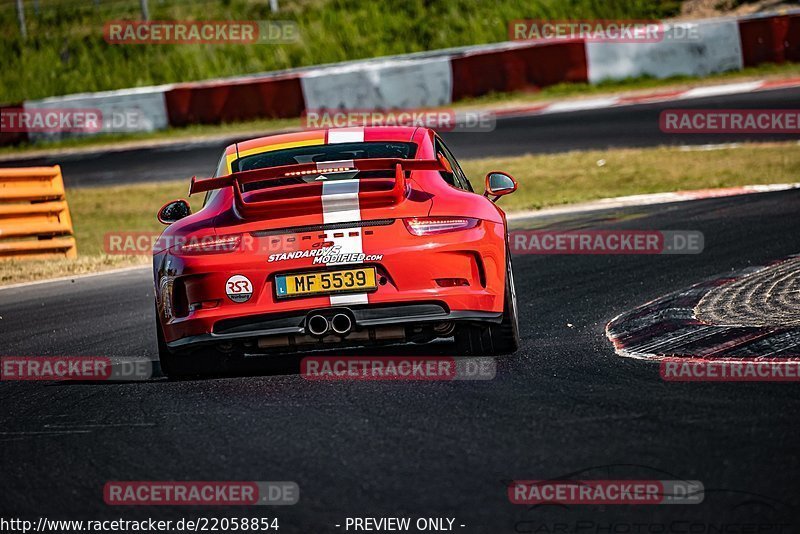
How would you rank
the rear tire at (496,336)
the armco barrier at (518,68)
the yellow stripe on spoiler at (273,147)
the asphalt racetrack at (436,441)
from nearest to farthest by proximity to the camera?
the asphalt racetrack at (436,441)
the rear tire at (496,336)
the yellow stripe on spoiler at (273,147)
the armco barrier at (518,68)

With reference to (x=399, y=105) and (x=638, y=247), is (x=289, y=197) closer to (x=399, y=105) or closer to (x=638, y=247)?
(x=638, y=247)

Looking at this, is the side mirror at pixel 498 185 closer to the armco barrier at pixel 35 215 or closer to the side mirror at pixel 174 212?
the side mirror at pixel 174 212

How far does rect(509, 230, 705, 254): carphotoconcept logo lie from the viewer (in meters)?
10.5

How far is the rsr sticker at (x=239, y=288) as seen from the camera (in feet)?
19.7

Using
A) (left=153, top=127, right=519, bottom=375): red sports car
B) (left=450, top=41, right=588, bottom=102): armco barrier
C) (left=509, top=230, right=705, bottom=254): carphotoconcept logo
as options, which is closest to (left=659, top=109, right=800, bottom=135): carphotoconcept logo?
(left=450, top=41, right=588, bottom=102): armco barrier

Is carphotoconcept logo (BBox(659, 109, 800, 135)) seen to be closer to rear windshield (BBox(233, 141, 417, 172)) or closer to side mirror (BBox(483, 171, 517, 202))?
side mirror (BBox(483, 171, 517, 202))

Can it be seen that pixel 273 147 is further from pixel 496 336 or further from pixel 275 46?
pixel 275 46

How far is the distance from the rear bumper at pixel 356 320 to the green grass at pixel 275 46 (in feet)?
86.7

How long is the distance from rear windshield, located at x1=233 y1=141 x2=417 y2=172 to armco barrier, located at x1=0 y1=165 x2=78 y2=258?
7.55 metres

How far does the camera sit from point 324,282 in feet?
19.6

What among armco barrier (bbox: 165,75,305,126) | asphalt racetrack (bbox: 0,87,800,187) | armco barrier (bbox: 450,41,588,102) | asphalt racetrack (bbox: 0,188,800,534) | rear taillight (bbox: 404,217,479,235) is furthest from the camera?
armco barrier (bbox: 165,75,305,126)

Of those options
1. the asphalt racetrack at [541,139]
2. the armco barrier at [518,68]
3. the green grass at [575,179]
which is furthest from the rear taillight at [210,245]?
the armco barrier at [518,68]

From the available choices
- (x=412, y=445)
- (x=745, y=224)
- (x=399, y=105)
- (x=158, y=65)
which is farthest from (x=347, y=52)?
(x=412, y=445)

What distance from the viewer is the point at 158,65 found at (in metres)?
33.7
